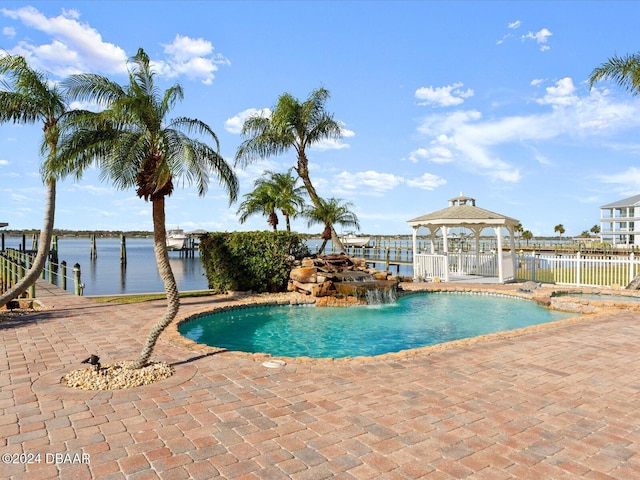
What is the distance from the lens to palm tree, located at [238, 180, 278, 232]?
2586cm

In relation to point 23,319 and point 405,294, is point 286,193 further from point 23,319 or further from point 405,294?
point 23,319

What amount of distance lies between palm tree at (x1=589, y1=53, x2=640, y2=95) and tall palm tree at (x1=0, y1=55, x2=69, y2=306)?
64.1 ft

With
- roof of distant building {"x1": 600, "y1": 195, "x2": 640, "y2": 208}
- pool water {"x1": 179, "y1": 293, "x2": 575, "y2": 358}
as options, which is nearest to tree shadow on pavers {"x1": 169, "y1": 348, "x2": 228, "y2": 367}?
pool water {"x1": 179, "y1": 293, "x2": 575, "y2": 358}

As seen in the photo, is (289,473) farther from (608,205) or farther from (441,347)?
(608,205)

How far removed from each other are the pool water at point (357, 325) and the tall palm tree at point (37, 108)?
512 centimetres

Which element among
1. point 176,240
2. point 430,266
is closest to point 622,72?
point 430,266

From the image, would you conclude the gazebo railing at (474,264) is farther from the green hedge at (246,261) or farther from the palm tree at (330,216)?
the green hedge at (246,261)

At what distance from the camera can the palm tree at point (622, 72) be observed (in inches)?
650

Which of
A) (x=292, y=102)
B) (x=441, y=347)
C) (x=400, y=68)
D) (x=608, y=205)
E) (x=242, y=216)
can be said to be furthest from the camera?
(x=608, y=205)

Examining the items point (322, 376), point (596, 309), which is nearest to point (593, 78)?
point (596, 309)

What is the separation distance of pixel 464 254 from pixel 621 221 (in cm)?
6299

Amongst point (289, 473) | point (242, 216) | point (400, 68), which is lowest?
point (289, 473)

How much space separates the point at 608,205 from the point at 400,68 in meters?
74.6

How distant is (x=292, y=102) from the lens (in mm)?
20797
